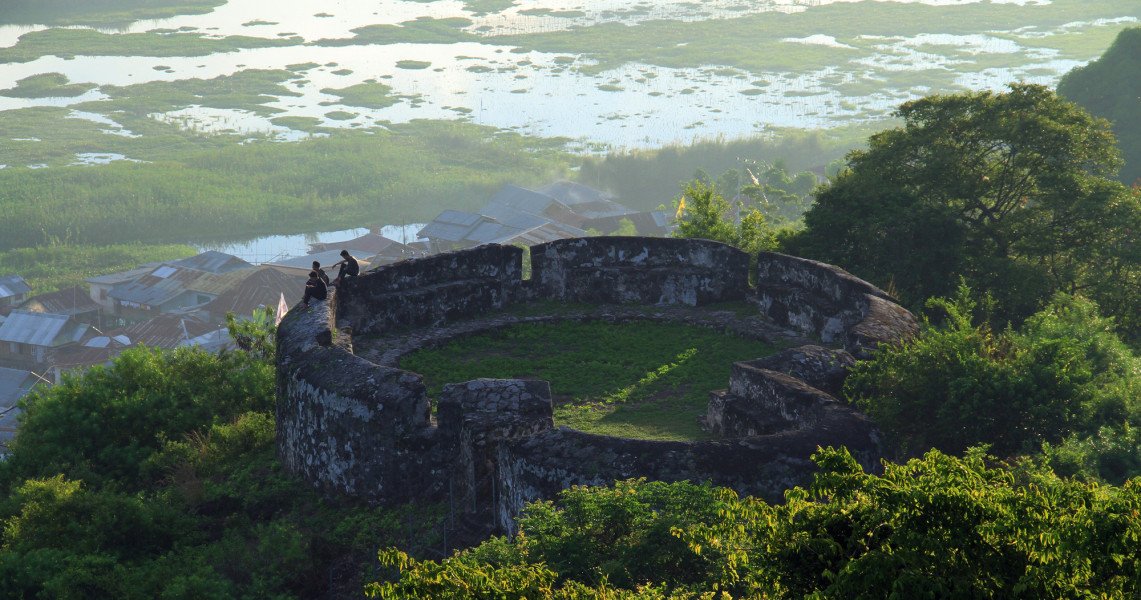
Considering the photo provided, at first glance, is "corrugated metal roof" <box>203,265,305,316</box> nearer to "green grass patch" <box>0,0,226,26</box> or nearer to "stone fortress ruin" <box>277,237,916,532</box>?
"stone fortress ruin" <box>277,237,916,532</box>

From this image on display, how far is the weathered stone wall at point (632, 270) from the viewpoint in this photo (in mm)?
18250

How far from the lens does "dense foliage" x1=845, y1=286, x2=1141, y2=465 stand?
12695mm

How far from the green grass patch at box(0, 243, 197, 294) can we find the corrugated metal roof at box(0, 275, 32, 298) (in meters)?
1.80

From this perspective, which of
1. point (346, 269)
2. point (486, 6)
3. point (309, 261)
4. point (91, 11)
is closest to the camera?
point (346, 269)

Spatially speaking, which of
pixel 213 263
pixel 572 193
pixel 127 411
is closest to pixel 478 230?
pixel 572 193

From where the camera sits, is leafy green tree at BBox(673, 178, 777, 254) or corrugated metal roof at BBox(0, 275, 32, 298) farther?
corrugated metal roof at BBox(0, 275, 32, 298)

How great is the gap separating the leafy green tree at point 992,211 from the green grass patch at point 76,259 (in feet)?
147

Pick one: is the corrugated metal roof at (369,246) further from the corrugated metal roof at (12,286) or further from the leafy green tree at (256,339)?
the leafy green tree at (256,339)

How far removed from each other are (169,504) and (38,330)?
125ft

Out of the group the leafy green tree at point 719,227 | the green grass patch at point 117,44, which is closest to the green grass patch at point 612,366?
the leafy green tree at point 719,227

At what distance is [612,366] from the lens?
15.9 m

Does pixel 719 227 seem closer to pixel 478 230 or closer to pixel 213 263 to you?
pixel 478 230

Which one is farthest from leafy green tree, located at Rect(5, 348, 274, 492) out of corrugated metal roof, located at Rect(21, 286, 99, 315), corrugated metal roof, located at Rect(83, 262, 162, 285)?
corrugated metal roof, located at Rect(83, 262, 162, 285)

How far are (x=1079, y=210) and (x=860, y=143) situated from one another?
5891 cm
